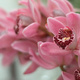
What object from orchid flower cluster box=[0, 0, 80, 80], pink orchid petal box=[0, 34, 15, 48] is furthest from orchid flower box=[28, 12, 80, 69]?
pink orchid petal box=[0, 34, 15, 48]

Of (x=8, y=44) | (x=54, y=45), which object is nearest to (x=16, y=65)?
(x=8, y=44)

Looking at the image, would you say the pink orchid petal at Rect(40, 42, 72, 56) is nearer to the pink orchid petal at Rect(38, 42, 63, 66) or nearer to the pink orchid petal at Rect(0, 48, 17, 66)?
the pink orchid petal at Rect(38, 42, 63, 66)

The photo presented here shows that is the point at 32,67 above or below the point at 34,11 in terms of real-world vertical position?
below

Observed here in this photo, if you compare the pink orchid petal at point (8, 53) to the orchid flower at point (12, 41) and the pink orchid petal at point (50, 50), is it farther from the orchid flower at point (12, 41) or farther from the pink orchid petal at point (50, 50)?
the pink orchid petal at point (50, 50)

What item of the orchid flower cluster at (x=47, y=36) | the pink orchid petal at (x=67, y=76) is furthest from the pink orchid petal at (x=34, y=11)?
the pink orchid petal at (x=67, y=76)

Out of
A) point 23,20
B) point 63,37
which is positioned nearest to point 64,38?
point 63,37

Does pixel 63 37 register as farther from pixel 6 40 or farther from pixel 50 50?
pixel 6 40

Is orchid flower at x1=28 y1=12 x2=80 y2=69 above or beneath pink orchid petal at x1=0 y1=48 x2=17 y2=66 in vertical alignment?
above

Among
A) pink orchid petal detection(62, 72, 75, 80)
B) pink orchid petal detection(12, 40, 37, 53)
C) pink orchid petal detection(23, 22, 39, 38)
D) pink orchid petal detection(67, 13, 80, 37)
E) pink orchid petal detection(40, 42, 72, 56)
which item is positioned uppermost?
pink orchid petal detection(67, 13, 80, 37)
